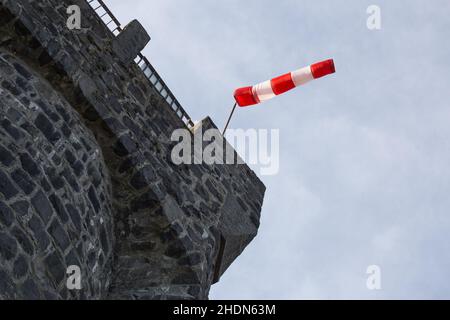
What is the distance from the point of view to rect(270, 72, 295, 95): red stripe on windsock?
11.6 metres

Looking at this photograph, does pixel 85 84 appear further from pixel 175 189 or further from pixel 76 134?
pixel 175 189

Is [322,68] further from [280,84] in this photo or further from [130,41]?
[130,41]

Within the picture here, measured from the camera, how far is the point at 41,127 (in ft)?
21.1

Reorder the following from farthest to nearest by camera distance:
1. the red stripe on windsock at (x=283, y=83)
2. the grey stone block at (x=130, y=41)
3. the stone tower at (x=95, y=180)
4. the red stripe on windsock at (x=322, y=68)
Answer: the red stripe on windsock at (x=283, y=83)
the red stripe on windsock at (x=322, y=68)
the grey stone block at (x=130, y=41)
the stone tower at (x=95, y=180)

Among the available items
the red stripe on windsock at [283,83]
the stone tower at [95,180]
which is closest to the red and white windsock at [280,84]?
the red stripe on windsock at [283,83]

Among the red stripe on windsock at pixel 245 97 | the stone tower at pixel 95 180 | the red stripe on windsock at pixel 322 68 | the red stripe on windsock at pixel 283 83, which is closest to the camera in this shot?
the stone tower at pixel 95 180

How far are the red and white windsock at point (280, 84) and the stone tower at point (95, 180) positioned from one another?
9.23 feet

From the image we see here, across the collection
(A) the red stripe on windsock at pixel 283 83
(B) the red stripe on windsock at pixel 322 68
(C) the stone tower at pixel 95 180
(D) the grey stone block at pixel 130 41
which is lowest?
(C) the stone tower at pixel 95 180

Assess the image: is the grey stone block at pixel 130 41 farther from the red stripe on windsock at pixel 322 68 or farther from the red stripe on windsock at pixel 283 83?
the red stripe on windsock at pixel 322 68

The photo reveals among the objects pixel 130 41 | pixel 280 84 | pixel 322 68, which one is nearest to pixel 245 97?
pixel 280 84

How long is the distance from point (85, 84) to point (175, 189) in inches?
68.1

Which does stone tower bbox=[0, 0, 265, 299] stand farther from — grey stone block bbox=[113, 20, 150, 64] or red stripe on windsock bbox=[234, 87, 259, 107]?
red stripe on windsock bbox=[234, 87, 259, 107]

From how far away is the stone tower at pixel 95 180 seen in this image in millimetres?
5641

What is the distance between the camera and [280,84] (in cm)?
1167
